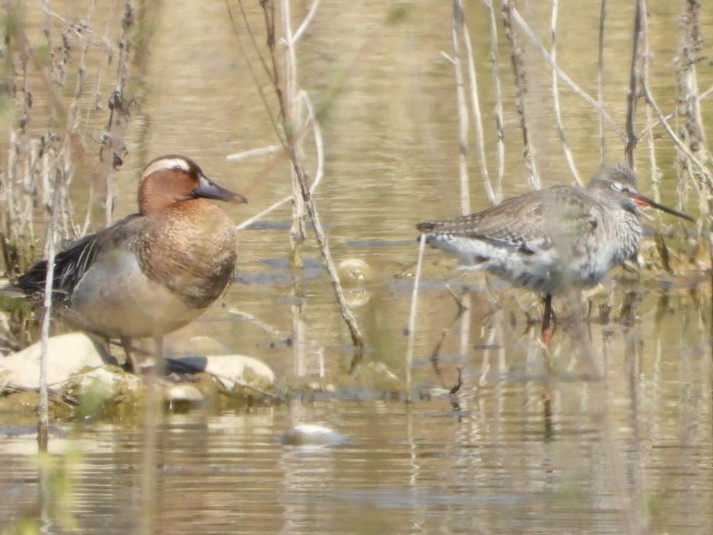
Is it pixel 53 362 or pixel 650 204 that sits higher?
pixel 650 204

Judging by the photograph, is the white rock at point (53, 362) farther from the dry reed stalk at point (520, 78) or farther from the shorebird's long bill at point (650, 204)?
the shorebird's long bill at point (650, 204)

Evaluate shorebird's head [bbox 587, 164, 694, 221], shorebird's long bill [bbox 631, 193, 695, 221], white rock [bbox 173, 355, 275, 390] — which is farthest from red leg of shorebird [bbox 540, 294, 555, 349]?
white rock [bbox 173, 355, 275, 390]

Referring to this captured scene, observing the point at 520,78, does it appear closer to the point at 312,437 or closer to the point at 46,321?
the point at 312,437

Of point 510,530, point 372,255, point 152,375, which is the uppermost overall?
point 372,255

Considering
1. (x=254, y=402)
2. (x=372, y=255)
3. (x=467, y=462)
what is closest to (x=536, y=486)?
(x=467, y=462)

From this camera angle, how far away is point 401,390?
7.97 meters

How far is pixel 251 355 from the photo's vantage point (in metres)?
8.99

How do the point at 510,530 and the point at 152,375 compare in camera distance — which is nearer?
the point at 152,375

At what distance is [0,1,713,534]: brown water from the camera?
561 cm

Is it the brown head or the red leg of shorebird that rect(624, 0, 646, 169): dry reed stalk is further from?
the brown head

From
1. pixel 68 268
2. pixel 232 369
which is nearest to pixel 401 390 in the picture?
pixel 232 369

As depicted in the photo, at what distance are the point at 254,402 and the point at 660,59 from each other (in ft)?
35.3

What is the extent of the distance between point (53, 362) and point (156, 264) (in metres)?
0.71

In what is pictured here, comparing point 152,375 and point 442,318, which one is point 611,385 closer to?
point 442,318
